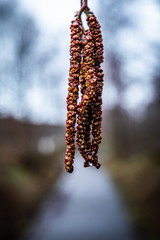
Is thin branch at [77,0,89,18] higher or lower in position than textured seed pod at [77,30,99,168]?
higher

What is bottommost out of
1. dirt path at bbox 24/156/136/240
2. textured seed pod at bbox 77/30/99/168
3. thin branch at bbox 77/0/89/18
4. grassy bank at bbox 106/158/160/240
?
dirt path at bbox 24/156/136/240

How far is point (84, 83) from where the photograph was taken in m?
1.17

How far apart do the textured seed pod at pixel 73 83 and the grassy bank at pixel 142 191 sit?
29.3 feet

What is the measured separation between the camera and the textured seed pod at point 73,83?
3.65 ft

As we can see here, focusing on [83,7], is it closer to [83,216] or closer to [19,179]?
[83,216]

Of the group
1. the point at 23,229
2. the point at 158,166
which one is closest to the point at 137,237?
the point at 23,229

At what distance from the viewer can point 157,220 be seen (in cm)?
984

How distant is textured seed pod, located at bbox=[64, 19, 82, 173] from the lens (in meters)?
1.11

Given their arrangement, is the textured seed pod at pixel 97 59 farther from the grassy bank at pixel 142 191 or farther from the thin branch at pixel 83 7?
the grassy bank at pixel 142 191

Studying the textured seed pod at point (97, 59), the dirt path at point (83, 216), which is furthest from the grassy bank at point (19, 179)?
the textured seed pod at point (97, 59)

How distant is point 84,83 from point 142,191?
12695 millimetres

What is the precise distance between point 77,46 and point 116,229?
32.9 ft

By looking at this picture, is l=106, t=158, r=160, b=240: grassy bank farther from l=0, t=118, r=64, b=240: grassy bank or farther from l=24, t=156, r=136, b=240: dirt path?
l=0, t=118, r=64, b=240: grassy bank

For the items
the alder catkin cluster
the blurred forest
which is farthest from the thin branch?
the blurred forest
